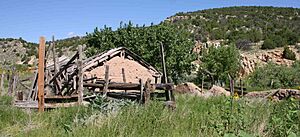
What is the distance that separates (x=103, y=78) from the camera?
58.0ft

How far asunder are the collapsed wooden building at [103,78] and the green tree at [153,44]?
25.6 ft

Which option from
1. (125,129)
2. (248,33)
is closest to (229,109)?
(125,129)

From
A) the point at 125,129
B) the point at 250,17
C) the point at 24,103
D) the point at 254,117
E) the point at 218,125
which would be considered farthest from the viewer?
the point at 250,17

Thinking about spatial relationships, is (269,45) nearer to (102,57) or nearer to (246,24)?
(246,24)

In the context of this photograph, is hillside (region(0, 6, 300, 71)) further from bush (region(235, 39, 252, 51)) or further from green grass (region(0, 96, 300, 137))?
green grass (region(0, 96, 300, 137))

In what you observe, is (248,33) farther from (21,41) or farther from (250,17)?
(21,41)

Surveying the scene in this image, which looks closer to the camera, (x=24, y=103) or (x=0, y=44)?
(x=24, y=103)

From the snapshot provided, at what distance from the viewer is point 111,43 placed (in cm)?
3102

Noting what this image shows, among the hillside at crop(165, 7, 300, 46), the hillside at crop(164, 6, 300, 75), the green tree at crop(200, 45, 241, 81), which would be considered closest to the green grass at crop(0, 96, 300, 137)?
the green tree at crop(200, 45, 241, 81)

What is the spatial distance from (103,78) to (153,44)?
40.8ft

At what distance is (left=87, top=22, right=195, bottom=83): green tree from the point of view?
29.3m

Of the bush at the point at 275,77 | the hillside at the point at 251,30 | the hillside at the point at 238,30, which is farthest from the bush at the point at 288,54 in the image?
the bush at the point at 275,77

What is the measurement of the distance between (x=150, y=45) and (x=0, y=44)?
128 feet

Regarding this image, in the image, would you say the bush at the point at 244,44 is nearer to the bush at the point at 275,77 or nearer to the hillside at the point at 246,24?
the hillside at the point at 246,24
